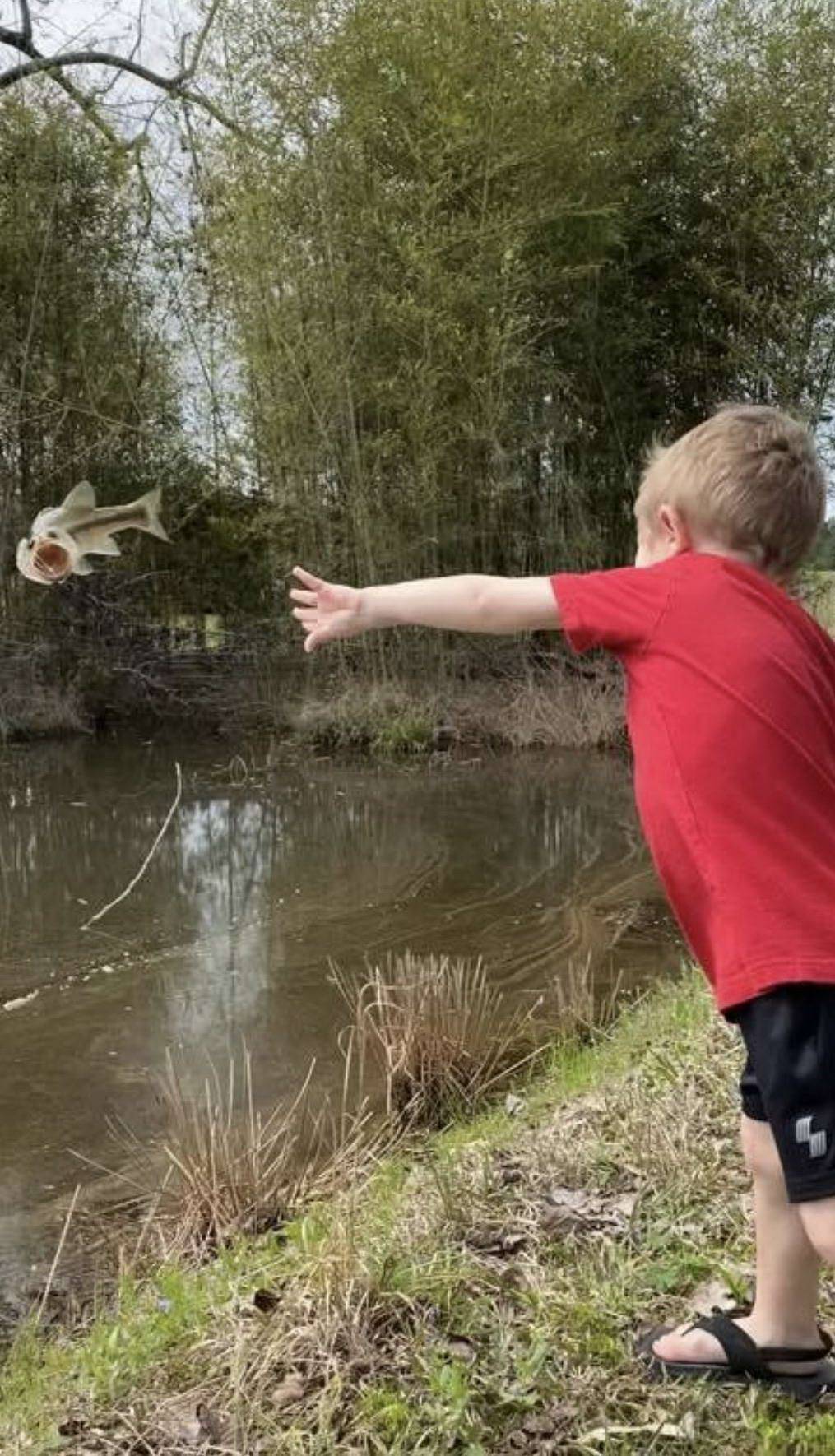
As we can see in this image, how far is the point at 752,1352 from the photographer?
1.70m

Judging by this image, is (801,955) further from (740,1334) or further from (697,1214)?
(697,1214)

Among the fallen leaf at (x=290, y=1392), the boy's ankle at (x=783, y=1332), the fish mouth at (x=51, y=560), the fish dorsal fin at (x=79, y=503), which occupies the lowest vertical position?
the fallen leaf at (x=290, y=1392)

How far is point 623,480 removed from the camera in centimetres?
Result: 1130

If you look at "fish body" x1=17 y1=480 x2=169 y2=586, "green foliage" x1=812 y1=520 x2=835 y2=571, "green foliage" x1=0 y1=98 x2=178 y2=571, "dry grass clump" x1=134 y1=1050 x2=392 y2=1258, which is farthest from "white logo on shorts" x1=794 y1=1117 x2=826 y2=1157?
"green foliage" x1=0 y1=98 x2=178 y2=571

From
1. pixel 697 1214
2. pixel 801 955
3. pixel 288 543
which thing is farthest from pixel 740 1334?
pixel 288 543

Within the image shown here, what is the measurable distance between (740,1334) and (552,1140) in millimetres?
948

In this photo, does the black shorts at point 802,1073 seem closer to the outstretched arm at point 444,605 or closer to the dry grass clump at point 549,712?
the outstretched arm at point 444,605

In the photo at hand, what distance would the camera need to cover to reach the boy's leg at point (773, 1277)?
1647 mm

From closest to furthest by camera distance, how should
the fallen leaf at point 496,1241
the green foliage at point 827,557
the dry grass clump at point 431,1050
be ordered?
the fallen leaf at point 496,1241 → the dry grass clump at point 431,1050 → the green foliage at point 827,557

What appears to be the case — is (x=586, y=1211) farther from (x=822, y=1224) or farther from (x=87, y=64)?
(x=87, y=64)

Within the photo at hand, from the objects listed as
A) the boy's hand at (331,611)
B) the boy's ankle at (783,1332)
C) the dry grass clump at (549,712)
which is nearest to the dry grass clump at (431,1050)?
the boy's ankle at (783,1332)

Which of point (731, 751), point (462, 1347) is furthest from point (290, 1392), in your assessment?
point (731, 751)

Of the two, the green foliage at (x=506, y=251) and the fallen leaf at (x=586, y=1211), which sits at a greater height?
the green foliage at (x=506, y=251)

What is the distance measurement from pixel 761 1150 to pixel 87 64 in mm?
11618
